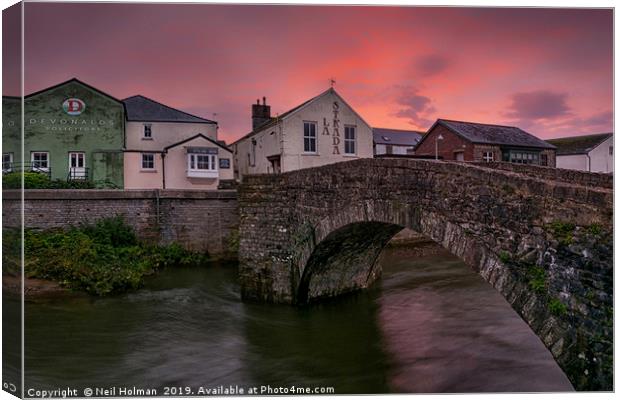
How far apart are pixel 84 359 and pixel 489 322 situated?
7.37 m

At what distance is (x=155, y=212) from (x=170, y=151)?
4.38 m

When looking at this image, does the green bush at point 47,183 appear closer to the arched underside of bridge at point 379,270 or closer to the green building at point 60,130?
the green building at point 60,130

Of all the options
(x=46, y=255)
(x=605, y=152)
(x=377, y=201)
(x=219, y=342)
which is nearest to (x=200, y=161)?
(x=46, y=255)

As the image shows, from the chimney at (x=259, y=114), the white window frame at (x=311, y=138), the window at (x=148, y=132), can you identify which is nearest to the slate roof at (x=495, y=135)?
the white window frame at (x=311, y=138)

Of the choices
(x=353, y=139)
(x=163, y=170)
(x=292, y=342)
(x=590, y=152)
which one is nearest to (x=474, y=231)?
(x=590, y=152)

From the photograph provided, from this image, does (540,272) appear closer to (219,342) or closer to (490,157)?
(219,342)

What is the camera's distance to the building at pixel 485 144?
1653 centimetres

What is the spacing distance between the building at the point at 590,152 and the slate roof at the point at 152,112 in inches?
592

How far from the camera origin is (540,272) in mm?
4762

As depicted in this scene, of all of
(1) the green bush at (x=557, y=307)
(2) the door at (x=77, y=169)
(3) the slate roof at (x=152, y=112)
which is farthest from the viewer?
(3) the slate roof at (x=152, y=112)

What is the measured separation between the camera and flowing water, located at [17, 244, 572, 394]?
659cm

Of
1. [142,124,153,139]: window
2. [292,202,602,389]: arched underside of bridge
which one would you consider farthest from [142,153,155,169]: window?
[292,202,602,389]: arched underside of bridge

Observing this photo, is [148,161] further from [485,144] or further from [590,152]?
[590,152]

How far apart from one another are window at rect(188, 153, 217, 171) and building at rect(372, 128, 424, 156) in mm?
10317
